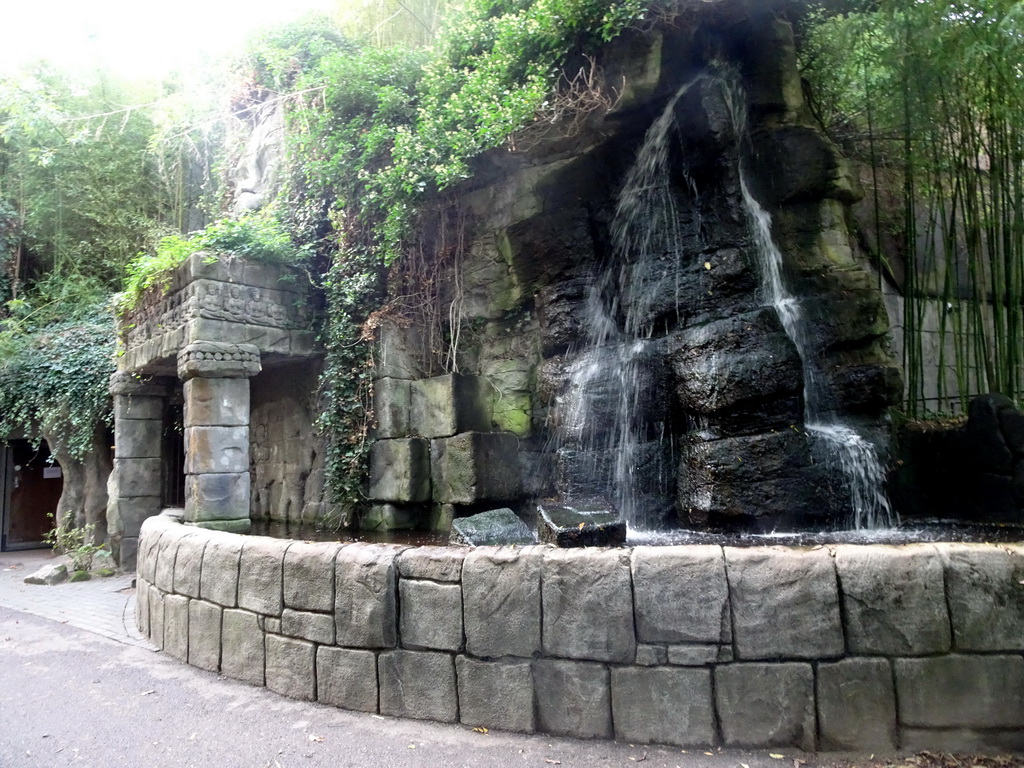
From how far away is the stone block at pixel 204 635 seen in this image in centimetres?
372

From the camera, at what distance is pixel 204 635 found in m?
3.80

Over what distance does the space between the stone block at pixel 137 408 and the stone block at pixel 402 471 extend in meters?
3.54

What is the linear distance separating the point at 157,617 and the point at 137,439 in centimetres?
431

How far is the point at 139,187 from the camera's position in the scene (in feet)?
39.8

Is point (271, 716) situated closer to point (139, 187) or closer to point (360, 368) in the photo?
point (360, 368)

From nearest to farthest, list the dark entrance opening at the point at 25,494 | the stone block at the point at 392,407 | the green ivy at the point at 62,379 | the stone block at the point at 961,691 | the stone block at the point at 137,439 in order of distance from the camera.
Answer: the stone block at the point at 961,691 < the stone block at the point at 392,407 < the stone block at the point at 137,439 < the green ivy at the point at 62,379 < the dark entrance opening at the point at 25,494

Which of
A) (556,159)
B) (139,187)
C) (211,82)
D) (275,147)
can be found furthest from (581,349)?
(139,187)

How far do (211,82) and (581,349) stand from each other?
8.69 meters

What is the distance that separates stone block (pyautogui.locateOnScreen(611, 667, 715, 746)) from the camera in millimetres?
2600

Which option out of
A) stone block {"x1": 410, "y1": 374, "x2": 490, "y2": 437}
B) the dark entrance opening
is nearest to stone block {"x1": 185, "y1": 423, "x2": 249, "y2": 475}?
stone block {"x1": 410, "y1": 374, "x2": 490, "y2": 437}

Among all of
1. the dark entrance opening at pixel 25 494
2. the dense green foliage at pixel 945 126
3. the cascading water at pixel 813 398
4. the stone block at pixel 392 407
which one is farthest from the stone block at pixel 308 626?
the dark entrance opening at pixel 25 494

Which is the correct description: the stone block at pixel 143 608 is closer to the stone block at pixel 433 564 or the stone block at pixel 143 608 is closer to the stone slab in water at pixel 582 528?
the stone block at pixel 433 564

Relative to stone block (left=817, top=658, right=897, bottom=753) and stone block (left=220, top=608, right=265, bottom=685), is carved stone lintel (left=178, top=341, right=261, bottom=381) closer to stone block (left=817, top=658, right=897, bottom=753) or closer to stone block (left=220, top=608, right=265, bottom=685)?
stone block (left=220, top=608, right=265, bottom=685)

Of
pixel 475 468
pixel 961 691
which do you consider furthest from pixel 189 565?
pixel 961 691
